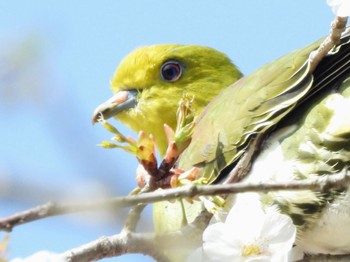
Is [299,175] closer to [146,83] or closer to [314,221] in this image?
[314,221]

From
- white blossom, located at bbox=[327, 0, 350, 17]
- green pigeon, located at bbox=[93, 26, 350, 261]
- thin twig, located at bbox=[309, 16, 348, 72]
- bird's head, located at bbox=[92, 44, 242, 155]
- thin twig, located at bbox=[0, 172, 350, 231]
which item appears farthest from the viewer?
bird's head, located at bbox=[92, 44, 242, 155]

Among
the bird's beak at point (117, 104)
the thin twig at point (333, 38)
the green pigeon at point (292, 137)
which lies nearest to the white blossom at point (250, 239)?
the green pigeon at point (292, 137)

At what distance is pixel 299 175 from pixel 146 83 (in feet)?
5.88

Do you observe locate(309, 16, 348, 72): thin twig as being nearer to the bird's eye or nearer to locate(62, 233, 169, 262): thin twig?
locate(62, 233, 169, 262): thin twig

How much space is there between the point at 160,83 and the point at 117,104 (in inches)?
11.5

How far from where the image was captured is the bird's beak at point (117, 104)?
374 cm

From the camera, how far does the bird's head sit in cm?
371

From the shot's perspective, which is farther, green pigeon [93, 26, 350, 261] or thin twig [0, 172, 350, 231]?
green pigeon [93, 26, 350, 261]

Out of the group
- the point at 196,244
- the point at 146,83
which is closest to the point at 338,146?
the point at 196,244

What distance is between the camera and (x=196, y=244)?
76.0 inches

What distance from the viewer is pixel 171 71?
3885 millimetres

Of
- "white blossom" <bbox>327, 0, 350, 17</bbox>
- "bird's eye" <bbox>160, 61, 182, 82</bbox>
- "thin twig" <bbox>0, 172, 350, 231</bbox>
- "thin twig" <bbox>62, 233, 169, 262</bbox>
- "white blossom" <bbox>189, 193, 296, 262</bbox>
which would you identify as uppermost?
"white blossom" <bbox>327, 0, 350, 17</bbox>

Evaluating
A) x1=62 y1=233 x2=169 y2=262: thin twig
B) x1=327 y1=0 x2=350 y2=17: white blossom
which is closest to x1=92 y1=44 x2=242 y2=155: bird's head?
x1=62 y1=233 x2=169 y2=262: thin twig

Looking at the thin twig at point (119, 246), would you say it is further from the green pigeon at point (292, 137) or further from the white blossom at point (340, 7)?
the white blossom at point (340, 7)
